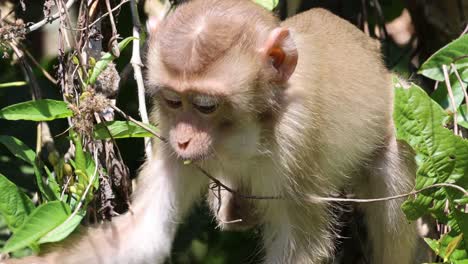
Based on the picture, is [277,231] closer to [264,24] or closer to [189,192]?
[189,192]

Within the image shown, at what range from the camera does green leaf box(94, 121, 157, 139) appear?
3.88 meters

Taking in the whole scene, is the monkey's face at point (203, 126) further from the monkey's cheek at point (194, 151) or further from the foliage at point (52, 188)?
the foliage at point (52, 188)

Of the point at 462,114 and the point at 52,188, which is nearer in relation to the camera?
the point at 52,188

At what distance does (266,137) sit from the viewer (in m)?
3.95

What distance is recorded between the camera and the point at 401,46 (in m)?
6.49

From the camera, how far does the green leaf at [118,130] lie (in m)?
3.88

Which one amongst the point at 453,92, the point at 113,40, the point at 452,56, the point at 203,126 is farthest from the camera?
the point at 453,92

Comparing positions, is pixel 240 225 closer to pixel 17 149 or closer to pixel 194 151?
pixel 194 151

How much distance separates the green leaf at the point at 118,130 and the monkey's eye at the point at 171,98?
0.24 metres

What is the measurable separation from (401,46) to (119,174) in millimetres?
3044

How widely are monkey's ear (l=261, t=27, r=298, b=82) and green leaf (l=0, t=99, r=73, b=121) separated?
89cm

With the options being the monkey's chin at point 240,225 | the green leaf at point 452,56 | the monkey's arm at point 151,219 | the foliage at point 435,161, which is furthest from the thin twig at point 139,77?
the green leaf at point 452,56

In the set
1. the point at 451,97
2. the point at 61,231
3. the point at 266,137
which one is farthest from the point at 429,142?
the point at 61,231

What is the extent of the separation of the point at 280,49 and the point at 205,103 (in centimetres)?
41
